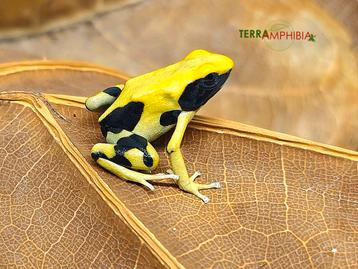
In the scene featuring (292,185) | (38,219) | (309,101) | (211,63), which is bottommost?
(309,101)

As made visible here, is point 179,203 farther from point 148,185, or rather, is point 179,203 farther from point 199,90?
point 199,90

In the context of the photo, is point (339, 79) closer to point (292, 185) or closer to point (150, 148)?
point (292, 185)

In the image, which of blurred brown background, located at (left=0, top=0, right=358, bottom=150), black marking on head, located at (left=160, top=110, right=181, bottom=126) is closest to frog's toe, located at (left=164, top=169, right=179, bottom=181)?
black marking on head, located at (left=160, top=110, right=181, bottom=126)

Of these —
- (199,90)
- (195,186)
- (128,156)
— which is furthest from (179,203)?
(199,90)

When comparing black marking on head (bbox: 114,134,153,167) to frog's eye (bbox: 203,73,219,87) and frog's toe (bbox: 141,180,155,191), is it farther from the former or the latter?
frog's eye (bbox: 203,73,219,87)

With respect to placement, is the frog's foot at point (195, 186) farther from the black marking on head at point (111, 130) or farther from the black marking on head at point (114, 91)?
the black marking on head at point (114, 91)

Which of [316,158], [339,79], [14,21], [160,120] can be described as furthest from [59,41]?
[316,158]

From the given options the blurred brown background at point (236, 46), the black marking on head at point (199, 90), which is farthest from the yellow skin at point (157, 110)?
the blurred brown background at point (236, 46)

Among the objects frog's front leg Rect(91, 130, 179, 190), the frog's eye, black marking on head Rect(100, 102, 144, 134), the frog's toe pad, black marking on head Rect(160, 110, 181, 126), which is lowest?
the frog's toe pad
